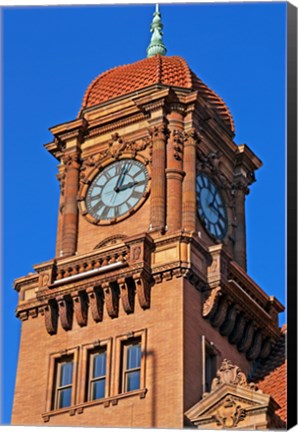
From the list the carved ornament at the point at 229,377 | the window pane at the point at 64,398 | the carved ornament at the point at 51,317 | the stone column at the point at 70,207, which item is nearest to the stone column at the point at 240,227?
the stone column at the point at 70,207

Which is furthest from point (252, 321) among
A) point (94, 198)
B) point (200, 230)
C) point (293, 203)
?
point (293, 203)

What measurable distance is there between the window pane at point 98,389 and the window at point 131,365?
2.47 ft

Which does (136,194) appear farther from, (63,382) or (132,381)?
(132,381)

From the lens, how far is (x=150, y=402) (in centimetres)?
4694

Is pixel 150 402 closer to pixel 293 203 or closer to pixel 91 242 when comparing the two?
pixel 91 242

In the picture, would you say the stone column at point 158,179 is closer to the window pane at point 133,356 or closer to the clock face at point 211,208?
the clock face at point 211,208

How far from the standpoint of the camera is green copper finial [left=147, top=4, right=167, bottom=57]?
2330 inches

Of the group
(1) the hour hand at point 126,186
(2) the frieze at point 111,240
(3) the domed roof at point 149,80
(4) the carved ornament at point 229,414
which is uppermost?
(3) the domed roof at point 149,80

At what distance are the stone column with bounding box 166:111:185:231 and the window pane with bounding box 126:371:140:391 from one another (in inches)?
195

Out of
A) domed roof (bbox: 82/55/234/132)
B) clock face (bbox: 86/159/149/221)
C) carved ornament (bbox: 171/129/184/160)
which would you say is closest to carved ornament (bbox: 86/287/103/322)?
clock face (bbox: 86/159/149/221)

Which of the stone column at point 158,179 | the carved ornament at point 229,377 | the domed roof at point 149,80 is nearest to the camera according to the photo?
the carved ornament at point 229,377

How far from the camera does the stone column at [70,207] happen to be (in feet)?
173

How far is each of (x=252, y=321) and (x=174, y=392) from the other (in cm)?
608

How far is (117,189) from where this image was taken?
53125 millimetres
